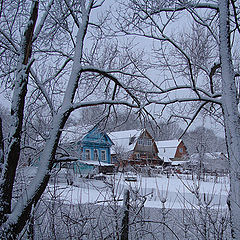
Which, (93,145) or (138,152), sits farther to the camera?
(138,152)

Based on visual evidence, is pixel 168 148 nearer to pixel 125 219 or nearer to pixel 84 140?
pixel 84 140

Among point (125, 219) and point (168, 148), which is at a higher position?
point (168, 148)

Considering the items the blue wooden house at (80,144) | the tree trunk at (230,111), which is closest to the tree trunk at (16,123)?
the blue wooden house at (80,144)

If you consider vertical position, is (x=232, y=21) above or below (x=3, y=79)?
above

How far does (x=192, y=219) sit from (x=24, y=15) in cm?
501

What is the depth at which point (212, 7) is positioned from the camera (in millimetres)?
6570

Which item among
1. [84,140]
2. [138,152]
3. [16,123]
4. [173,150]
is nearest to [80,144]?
[84,140]

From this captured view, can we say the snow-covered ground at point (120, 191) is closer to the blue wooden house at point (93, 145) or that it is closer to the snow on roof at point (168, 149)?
the blue wooden house at point (93, 145)

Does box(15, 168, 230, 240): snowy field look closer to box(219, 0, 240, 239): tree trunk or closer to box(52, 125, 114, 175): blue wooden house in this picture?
box(219, 0, 240, 239): tree trunk

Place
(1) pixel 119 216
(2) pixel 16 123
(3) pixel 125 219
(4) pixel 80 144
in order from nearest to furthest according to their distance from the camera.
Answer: (1) pixel 119 216 → (3) pixel 125 219 → (2) pixel 16 123 → (4) pixel 80 144

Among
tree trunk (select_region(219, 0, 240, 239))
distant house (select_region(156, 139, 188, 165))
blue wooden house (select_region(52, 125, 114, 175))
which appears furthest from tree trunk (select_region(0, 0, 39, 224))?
distant house (select_region(156, 139, 188, 165))

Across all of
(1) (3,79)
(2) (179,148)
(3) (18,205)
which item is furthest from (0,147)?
(2) (179,148)

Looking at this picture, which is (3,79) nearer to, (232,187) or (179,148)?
(232,187)

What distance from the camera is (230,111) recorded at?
5750 millimetres
